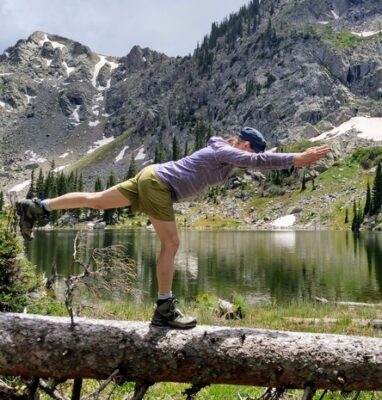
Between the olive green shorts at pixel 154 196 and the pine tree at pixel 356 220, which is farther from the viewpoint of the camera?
the pine tree at pixel 356 220

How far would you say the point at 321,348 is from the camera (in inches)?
238

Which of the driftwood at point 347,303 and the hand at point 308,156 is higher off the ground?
the hand at point 308,156

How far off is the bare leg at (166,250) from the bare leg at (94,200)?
646mm

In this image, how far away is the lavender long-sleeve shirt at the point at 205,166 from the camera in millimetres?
6965

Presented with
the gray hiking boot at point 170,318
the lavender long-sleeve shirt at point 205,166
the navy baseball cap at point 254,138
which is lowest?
the gray hiking boot at point 170,318

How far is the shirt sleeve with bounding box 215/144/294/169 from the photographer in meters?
6.92

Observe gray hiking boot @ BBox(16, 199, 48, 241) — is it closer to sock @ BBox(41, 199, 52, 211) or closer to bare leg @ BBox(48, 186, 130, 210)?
sock @ BBox(41, 199, 52, 211)

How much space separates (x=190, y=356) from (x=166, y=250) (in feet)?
5.33

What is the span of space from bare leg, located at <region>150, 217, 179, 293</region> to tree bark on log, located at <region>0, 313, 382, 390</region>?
1.08 metres

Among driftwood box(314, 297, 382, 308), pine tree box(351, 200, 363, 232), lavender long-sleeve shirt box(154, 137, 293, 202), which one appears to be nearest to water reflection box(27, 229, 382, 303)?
driftwood box(314, 297, 382, 308)

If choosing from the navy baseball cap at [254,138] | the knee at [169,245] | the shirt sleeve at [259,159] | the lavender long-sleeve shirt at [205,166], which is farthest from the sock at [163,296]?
the navy baseball cap at [254,138]

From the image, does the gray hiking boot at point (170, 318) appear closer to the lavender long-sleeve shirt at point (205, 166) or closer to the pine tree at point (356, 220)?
the lavender long-sleeve shirt at point (205, 166)

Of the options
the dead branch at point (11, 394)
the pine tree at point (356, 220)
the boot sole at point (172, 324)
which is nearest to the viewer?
the dead branch at point (11, 394)

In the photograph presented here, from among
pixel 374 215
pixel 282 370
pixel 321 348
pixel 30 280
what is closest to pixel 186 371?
pixel 282 370
